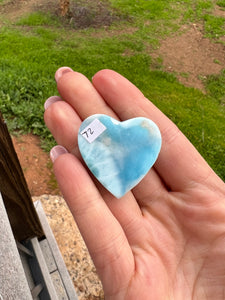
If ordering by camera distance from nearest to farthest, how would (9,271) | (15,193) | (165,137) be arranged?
(9,271) < (15,193) < (165,137)

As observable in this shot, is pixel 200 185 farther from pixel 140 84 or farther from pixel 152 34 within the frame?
pixel 152 34

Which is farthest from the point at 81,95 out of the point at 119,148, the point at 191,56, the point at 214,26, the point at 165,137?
the point at 214,26

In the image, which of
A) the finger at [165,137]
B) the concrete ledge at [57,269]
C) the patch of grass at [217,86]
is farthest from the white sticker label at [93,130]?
the patch of grass at [217,86]

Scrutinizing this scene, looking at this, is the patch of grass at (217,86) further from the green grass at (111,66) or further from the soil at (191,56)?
the soil at (191,56)

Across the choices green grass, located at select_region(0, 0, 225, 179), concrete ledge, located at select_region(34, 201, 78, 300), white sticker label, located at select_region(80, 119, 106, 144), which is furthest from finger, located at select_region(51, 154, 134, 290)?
green grass, located at select_region(0, 0, 225, 179)

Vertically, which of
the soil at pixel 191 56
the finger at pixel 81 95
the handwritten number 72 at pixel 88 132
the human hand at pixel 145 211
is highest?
the finger at pixel 81 95

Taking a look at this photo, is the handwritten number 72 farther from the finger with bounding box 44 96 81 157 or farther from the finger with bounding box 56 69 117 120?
the finger with bounding box 56 69 117 120

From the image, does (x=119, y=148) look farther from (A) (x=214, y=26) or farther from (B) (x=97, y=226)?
(A) (x=214, y=26)
